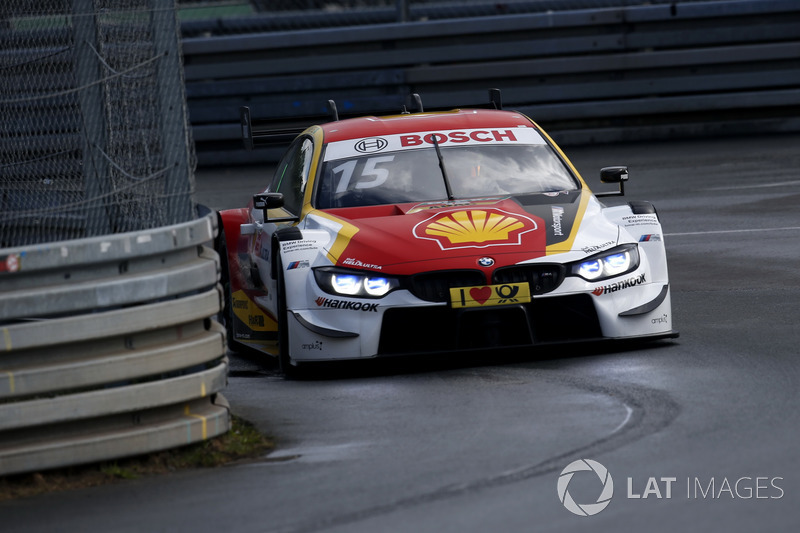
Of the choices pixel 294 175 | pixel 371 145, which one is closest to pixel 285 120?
pixel 294 175

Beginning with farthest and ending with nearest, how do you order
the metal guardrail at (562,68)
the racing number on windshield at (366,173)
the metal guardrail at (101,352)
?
1. the metal guardrail at (562,68)
2. the racing number on windshield at (366,173)
3. the metal guardrail at (101,352)

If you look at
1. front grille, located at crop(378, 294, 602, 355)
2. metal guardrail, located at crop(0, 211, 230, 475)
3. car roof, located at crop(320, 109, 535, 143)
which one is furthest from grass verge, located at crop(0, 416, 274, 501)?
car roof, located at crop(320, 109, 535, 143)

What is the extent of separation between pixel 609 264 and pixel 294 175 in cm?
268

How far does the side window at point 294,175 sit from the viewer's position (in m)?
9.33

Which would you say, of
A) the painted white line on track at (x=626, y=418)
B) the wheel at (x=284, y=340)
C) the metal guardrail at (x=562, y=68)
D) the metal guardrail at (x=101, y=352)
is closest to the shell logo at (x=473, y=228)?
the wheel at (x=284, y=340)

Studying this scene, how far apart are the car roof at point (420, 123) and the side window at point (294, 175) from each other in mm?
201

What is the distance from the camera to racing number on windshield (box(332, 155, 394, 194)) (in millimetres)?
8992

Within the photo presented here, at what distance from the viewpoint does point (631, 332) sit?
7867mm

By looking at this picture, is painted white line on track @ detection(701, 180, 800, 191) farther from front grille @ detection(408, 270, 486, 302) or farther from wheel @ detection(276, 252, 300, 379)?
wheel @ detection(276, 252, 300, 379)

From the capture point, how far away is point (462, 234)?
7.94 m

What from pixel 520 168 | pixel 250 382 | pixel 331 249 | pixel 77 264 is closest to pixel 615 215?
pixel 520 168

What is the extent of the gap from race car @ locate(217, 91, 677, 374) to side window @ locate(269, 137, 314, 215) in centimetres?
13

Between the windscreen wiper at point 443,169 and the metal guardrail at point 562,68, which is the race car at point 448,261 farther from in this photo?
the metal guardrail at point 562,68

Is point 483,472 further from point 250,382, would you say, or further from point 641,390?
point 250,382
